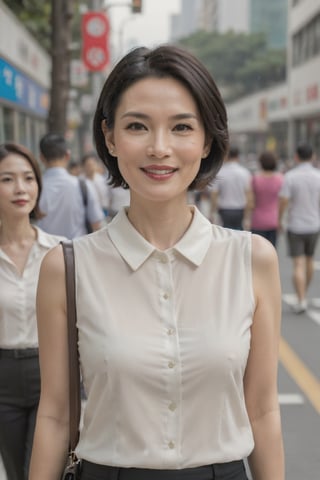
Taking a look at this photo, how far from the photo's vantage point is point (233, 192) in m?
10.6

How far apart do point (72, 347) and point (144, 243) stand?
28 cm

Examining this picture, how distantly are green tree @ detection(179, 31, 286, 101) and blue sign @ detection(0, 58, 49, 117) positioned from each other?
57.5m

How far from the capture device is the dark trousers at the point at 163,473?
1789 millimetres

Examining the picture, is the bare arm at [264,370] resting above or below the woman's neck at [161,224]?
below

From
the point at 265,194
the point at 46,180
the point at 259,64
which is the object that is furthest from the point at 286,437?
the point at 259,64

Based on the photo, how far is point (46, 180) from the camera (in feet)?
20.1

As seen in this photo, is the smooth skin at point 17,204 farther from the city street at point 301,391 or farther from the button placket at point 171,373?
the button placket at point 171,373

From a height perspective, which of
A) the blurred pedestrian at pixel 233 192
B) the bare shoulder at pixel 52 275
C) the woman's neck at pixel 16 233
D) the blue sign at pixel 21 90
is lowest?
the blurred pedestrian at pixel 233 192

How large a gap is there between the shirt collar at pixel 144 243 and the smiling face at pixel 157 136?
0.11 m

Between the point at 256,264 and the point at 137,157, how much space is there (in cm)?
37

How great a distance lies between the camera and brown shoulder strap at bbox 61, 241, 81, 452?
1822mm

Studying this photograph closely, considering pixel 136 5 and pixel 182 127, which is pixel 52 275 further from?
pixel 136 5

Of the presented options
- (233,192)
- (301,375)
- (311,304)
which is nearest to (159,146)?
(301,375)

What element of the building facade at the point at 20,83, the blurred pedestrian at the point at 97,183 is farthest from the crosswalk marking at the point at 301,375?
the building facade at the point at 20,83
